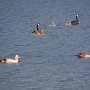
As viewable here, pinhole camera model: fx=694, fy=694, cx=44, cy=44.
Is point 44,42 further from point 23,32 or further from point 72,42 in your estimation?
point 23,32

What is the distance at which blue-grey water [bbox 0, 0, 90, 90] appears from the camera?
173 ft

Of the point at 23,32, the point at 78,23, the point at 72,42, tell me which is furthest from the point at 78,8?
the point at 72,42

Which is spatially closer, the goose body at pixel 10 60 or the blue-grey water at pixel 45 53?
the blue-grey water at pixel 45 53

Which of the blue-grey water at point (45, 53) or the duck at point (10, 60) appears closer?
the blue-grey water at point (45, 53)

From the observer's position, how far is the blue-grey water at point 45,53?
52688 mm

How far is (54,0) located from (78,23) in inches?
2515

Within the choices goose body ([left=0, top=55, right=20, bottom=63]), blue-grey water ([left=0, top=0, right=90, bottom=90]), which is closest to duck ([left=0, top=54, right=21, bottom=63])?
goose body ([left=0, top=55, right=20, bottom=63])

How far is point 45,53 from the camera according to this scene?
65938mm

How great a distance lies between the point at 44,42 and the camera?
74.1 meters

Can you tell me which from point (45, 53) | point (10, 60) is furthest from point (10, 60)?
point (45, 53)

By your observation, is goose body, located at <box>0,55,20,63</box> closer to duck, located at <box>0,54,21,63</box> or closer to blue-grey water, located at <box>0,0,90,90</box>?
duck, located at <box>0,54,21,63</box>

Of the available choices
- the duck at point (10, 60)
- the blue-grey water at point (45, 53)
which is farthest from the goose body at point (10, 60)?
the blue-grey water at point (45, 53)

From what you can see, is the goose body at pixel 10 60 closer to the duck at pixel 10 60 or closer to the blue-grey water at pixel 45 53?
the duck at pixel 10 60

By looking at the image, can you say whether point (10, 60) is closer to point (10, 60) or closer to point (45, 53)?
point (10, 60)
